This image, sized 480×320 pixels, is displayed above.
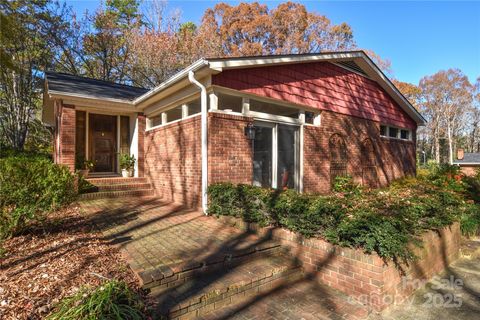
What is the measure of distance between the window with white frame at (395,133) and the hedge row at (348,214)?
21.3 feet

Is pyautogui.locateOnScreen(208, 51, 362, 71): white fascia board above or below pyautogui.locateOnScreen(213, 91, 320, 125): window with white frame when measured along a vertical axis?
above

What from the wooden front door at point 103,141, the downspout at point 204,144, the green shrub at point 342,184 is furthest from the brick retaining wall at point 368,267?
the wooden front door at point 103,141

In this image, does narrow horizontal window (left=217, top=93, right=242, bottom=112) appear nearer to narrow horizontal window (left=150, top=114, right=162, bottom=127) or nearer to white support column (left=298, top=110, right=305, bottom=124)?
white support column (left=298, top=110, right=305, bottom=124)

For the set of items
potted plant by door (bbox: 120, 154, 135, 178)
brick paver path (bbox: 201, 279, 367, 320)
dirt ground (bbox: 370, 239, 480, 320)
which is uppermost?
potted plant by door (bbox: 120, 154, 135, 178)

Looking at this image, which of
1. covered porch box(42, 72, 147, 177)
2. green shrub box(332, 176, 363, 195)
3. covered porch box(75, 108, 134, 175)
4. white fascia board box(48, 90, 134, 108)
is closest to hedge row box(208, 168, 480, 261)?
green shrub box(332, 176, 363, 195)

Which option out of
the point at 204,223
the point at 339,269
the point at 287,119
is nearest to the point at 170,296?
the point at 339,269

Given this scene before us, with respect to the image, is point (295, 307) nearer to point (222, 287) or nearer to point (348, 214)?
point (222, 287)

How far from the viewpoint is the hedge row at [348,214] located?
321cm

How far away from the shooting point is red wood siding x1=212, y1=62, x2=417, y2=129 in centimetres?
647

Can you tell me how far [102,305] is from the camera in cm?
226

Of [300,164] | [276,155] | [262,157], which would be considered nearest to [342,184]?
[300,164]

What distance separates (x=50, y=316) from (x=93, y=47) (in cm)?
2081

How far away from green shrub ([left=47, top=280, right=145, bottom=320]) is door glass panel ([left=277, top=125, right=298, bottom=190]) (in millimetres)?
5242

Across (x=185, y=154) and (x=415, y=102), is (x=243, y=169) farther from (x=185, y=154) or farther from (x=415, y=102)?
(x=415, y=102)
